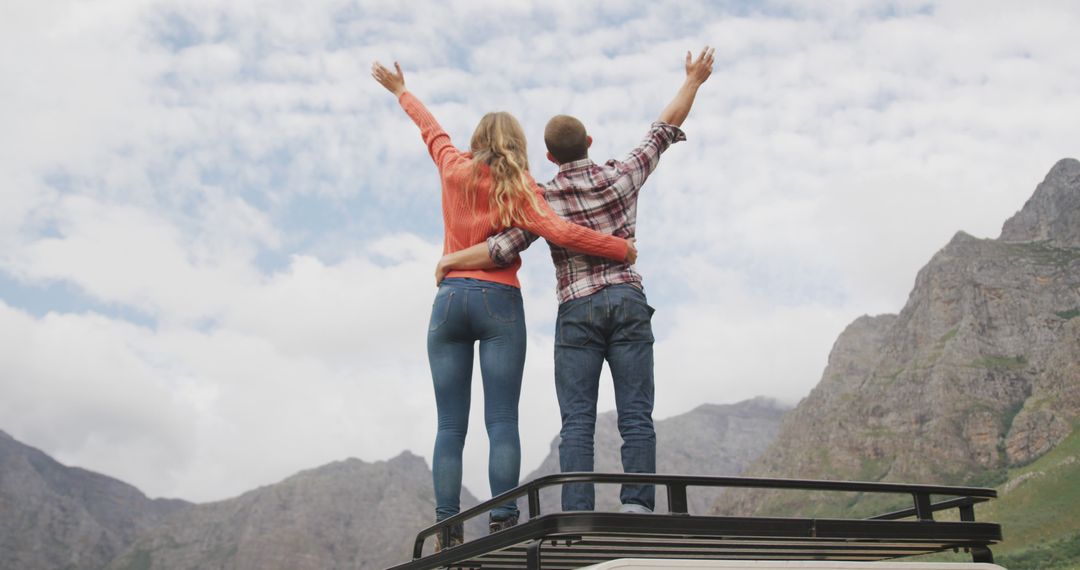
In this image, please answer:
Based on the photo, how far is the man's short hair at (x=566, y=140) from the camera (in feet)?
21.5

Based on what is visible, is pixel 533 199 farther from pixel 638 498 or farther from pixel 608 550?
pixel 608 550

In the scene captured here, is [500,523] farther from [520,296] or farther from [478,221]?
[478,221]

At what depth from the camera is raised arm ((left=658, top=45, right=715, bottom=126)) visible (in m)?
7.14

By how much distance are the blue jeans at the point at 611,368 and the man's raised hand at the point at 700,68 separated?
200 centimetres

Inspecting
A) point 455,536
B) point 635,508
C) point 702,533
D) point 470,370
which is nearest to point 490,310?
point 470,370

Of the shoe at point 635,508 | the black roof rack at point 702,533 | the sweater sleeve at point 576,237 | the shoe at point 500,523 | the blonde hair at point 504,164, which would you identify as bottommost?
the black roof rack at point 702,533

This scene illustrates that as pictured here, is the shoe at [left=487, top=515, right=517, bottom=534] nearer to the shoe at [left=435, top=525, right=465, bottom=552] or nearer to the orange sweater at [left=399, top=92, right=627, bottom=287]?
the shoe at [left=435, top=525, right=465, bottom=552]

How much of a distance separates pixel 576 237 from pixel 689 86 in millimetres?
1922

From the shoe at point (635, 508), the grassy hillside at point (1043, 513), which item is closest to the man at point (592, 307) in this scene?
the shoe at point (635, 508)

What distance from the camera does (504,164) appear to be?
638 centimetres

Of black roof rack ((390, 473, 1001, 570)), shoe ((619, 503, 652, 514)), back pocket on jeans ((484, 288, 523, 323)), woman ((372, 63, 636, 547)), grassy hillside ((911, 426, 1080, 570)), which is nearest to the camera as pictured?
black roof rack ((390, 473, 1001, 570))

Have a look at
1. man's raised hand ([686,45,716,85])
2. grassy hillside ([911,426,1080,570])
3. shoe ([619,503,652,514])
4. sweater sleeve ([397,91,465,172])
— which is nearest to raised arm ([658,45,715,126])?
man's raised hand ([686,45,716,85])

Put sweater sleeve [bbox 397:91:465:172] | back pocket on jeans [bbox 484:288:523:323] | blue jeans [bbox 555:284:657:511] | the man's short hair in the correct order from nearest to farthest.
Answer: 1. blue jeans [bbox 555:284:657:511]
2. back pocket on jeans [bbox 484:288:523:323]
3. the man's short hair
4. sweater sleeve [bbox 397:91:465:172]

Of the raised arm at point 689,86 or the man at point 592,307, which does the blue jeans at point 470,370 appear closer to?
the man at point 592,307
